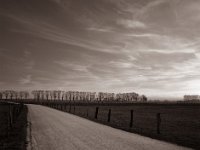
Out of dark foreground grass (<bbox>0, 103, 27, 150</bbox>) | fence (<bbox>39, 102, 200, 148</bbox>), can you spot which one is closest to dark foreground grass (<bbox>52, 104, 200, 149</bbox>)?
fence (<bbox>39, 102, 200, 148</bbox>)

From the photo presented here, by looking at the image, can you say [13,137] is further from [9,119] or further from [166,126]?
[166,126]

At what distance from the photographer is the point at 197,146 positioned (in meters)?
11.9

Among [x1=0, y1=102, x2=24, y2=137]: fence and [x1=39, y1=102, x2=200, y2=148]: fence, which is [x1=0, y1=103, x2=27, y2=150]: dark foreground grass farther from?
[x1=39, y1=102, x2=200, y2=148]: fence

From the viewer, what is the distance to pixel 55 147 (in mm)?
10930

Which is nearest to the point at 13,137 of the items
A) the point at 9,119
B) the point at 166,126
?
the point at 9,119

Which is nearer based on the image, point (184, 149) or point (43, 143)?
point (184, 149)

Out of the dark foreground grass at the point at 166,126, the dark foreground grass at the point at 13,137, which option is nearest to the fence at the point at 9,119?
the dark foreground grass at the point at 13,137

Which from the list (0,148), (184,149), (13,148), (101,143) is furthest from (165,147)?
(0,148)

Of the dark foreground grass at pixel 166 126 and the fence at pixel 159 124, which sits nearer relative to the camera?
the dark foreground grass at pixel 166 126

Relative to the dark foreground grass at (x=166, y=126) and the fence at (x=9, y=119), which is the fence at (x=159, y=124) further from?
the fence at (x=9, y=119)

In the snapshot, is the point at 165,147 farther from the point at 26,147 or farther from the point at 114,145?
the point at 26,147

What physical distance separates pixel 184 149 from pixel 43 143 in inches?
264

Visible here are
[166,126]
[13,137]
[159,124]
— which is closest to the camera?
[13,137]

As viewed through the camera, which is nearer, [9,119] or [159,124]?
[159,124]
